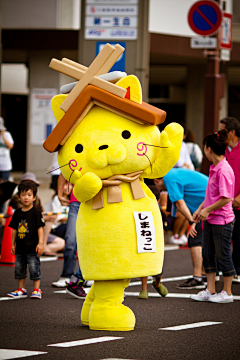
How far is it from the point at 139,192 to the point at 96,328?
1.17 meters

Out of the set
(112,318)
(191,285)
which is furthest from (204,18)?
(112,318)

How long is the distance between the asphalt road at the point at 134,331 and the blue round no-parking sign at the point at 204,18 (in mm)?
5421

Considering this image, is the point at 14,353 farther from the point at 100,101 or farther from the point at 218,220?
the point at 218,220

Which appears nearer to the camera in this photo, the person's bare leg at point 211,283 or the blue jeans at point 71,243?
the person's bare leg at point 211,283

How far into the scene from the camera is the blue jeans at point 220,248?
6473 mm

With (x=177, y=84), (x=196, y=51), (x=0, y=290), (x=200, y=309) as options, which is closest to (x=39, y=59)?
(x=196, y=51)

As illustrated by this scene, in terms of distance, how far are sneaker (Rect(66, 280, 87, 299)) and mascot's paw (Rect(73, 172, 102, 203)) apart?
1939 millimetres

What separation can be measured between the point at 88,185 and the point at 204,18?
7.00m

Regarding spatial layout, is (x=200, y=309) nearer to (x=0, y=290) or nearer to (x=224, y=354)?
(x=224, y=354)

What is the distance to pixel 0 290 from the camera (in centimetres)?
707

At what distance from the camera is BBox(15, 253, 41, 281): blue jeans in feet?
22.1

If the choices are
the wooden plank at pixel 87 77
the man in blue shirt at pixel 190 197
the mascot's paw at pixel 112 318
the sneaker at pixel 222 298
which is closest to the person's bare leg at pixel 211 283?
the sneaker at pixel 222 298

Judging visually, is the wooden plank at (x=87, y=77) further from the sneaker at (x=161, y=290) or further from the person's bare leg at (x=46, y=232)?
the person's bare leg at (x=46, y=232)

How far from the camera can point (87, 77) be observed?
5.09m
